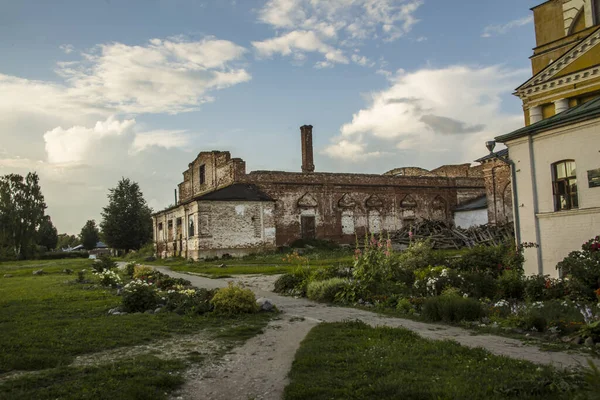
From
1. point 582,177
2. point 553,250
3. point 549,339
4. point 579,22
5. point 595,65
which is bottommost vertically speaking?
point 549,339

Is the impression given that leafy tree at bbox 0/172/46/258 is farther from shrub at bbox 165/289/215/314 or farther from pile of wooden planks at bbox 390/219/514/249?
shrub at bbox 165/289/215/314

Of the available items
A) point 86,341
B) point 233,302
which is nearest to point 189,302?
point 233,302

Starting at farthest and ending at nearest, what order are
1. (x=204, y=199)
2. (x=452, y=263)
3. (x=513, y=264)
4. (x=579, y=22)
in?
1. (x=204, y=199)
2. (x=579, y=22)
3. (x=452, y=263)
4. (x=513, y=264)

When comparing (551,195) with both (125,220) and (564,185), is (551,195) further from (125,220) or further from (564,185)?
(125,220)

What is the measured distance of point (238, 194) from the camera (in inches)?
1383

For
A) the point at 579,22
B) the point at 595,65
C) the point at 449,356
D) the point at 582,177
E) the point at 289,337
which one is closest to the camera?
the point at 449,356

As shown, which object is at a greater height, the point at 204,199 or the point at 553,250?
the point at 204,199

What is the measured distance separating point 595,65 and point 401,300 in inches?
483

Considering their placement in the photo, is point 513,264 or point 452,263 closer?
point 513,264

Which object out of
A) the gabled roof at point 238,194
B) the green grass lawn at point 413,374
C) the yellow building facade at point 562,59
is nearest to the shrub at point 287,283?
the green grass lawn at point 413,374

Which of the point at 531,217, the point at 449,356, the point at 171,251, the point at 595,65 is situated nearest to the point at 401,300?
the point at 449,356

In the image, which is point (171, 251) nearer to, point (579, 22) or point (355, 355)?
point (579, 22)

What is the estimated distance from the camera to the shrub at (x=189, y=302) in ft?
36.0

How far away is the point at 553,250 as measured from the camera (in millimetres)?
13719
